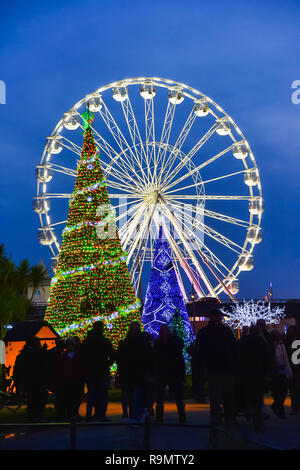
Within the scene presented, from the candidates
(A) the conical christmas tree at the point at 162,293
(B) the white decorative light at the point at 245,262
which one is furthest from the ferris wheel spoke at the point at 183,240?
(B) the white decorative light at the point at 245,262

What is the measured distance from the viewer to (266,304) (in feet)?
169

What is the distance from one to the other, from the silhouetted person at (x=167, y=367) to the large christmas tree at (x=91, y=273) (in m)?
7.68

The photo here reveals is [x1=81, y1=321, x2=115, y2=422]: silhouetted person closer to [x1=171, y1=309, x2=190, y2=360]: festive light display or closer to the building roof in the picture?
the building roof

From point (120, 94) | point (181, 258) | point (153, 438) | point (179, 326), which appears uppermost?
point (120, 94)

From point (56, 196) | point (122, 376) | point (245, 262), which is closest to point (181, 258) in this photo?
point (245, 262)

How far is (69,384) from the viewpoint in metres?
10.8

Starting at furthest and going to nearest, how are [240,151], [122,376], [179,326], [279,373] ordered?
[240,151]
[179,326]
[279,373]
[122,376]

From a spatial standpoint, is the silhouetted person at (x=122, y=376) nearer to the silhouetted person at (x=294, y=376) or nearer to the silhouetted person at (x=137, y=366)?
the silhouetted person at (x=137, y=366)

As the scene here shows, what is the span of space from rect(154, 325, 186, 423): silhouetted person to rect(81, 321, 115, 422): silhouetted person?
0.92 m

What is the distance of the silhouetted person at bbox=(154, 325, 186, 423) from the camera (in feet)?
32.8

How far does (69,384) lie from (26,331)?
21.5ft

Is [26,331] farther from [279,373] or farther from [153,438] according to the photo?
[153,438]
